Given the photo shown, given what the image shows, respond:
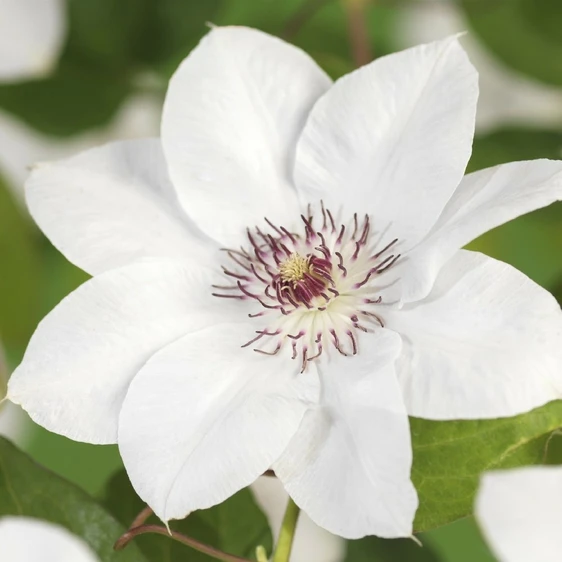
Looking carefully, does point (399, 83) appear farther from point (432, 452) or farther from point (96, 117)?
point (96, 117)

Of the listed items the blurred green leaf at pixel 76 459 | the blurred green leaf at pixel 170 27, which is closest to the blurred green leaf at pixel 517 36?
the blurred green leaf at pixel 170 27

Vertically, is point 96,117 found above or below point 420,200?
below

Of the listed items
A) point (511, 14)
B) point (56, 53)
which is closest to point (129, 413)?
point (56, 53)

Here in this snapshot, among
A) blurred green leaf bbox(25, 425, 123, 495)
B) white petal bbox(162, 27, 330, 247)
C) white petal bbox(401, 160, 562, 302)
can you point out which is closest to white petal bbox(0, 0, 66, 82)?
white petal bbox(162, 27, 330, 247)

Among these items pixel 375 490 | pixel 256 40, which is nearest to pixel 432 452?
pixel 375 490

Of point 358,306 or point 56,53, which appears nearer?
point 358,306

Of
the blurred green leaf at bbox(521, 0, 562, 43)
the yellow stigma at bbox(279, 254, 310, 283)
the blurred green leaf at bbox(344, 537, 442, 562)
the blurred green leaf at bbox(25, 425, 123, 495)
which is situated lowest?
the blurred green leaf at bbox(25, 425, 123, 495)

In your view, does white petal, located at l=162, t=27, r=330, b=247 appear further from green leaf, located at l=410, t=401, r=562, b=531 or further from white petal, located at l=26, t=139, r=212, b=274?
green leaf, located at l=410, t=401, r=562, b=531
